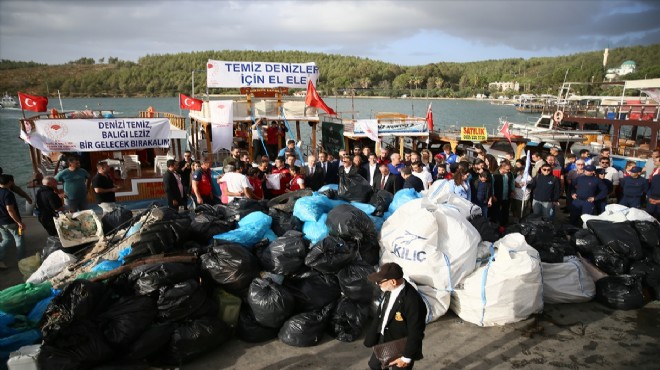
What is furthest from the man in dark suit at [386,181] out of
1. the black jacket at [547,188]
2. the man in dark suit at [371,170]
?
the black jacket at [547,188]

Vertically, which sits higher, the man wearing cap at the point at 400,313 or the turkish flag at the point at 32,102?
the turkish flag at the point at 32,102

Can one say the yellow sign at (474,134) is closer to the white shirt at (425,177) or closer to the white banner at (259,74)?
the white banner at (259,74)

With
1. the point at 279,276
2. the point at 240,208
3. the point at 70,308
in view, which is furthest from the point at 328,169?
the point at 70,308

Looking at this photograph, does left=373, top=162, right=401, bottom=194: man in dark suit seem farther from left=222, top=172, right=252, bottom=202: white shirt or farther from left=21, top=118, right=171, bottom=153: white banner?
left=21, top=118, right=171, bottom=153: white banner

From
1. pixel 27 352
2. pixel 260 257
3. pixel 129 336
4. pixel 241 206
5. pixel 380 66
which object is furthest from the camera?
pixel 380 66

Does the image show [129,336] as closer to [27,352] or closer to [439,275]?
[27,352]

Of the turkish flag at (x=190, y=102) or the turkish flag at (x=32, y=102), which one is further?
the turkish flag at (x=190, y=102)

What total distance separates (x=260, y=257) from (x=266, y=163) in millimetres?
2481

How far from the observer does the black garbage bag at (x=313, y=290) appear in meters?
3.94

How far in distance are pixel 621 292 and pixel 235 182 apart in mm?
4900

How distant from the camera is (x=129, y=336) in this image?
3223 mm

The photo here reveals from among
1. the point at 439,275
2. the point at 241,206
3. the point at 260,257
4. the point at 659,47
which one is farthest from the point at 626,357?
the point at 659,47

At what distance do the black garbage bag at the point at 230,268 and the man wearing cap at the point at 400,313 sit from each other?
175 centimetres

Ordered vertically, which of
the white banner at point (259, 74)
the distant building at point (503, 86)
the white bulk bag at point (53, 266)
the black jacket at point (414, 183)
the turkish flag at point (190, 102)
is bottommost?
the white bulk bag at point (53, 266)
